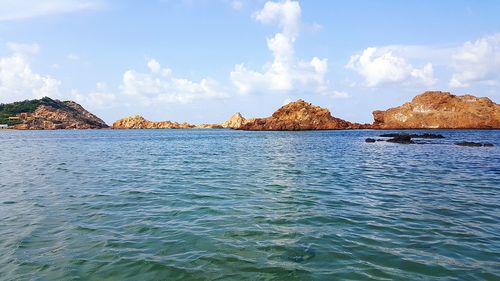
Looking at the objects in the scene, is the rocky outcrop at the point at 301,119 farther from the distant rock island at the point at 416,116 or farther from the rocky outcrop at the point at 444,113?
the rocky outcrop at the point at 444,113

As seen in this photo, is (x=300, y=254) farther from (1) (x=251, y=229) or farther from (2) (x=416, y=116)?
(2) (x=416, y=116)

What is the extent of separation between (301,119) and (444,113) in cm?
5336

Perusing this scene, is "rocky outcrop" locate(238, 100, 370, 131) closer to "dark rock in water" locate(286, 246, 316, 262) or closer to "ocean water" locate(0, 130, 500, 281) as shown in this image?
"ocean water" locate(0, 130, 500, 281)

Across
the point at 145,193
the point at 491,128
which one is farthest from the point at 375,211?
the point at 491,128

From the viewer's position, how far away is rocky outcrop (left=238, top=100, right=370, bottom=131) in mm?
141675

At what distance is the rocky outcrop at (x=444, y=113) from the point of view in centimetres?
12156

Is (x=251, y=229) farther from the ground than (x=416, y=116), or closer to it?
closer to it

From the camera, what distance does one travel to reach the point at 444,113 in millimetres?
127375

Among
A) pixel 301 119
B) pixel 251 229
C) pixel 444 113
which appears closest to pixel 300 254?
pixel 251 229

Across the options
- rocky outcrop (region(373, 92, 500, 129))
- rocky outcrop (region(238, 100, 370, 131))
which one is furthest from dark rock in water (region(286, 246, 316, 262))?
rocky outcrop (region(373, 92, 500, 129))

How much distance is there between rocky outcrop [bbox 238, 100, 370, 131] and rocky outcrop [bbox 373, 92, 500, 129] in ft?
74.1

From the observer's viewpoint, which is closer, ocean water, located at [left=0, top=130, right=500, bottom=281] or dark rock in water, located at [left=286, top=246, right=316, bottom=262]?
ocean water, located at [left=0, top=130, right=500, bottom=281]

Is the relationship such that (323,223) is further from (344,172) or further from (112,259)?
(344,172)

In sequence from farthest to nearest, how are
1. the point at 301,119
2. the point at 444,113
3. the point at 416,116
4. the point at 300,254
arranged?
1. the point at 301,119
2. the point at 416,116
3. the point at 444,113
4. the point at 300,254
